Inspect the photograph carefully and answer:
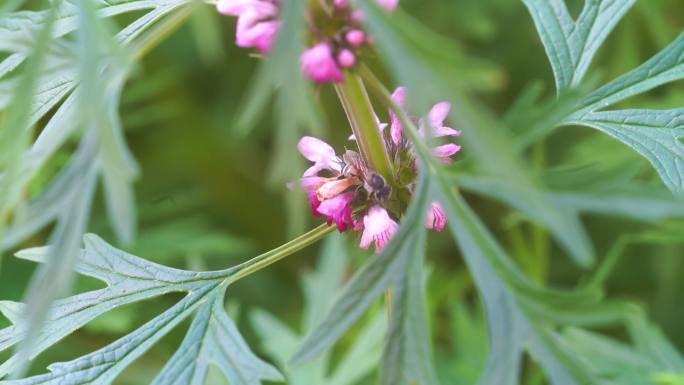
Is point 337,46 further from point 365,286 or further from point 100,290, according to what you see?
point 100,290

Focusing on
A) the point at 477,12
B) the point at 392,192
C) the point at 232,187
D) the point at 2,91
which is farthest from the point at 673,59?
the point at 232,187

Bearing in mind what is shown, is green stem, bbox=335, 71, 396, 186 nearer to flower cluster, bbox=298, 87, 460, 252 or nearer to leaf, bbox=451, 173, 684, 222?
flower cluster, bbox=298, 87, 460, 252

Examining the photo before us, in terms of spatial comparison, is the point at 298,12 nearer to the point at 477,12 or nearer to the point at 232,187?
the point at 477,12

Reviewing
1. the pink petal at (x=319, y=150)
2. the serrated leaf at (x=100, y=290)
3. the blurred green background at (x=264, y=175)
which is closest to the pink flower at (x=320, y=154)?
the pink petal at (x=319, y=150)

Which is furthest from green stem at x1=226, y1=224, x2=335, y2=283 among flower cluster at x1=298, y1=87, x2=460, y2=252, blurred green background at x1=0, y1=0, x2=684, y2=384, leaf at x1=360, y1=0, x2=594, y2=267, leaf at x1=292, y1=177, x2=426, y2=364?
blurred green background at x1=0, y1=0, x2=684, y2=384

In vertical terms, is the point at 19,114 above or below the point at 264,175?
above

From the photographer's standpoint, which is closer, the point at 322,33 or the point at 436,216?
the point at 322,33

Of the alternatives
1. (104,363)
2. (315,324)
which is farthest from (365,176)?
(315,324)
